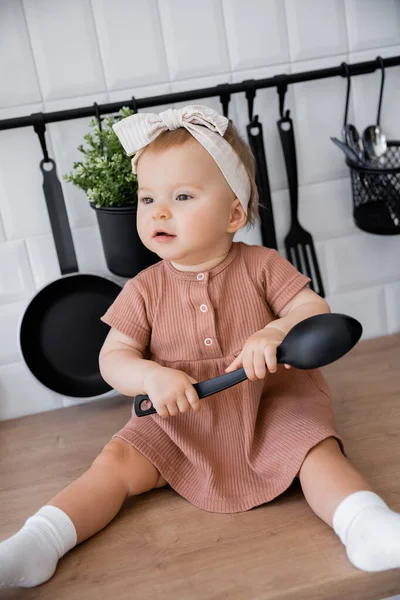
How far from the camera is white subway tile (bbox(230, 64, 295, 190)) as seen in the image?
1142mm

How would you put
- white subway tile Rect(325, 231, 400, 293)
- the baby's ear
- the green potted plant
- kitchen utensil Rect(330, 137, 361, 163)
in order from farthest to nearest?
white subway tile Rect(325, 231, 400, 293)
kitchen utensil Rect(330, 137, 361, 163)
the green potted plant
the baby's ear

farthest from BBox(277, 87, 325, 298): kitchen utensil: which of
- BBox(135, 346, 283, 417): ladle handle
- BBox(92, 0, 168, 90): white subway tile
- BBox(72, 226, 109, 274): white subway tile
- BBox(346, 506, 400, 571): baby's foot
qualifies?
BBox(346, 506, 400, 571): baby's foot

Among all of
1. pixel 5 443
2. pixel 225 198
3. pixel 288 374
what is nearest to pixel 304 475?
pixel 288 374

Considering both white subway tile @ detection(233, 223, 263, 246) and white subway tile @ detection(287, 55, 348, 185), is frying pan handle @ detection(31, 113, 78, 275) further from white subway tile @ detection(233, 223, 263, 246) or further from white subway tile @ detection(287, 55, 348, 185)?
white subway tile @ detection(287, 55, 348, 185)

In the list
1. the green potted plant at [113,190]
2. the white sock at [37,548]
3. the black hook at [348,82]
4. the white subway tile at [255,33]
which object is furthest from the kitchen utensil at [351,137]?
the white sock at [37,548]

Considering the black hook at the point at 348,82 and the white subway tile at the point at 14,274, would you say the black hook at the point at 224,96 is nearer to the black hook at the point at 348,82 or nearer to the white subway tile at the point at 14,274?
the black hook at the point at 348,82

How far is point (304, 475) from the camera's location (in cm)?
81

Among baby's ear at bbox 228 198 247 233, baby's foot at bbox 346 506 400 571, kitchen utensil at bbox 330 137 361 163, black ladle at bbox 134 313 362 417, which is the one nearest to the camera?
baby's foot at bbox 346 506 400 571

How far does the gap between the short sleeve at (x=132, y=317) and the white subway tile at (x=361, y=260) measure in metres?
0.43

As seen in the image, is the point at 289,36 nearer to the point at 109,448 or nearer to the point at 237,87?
the point at 237,87

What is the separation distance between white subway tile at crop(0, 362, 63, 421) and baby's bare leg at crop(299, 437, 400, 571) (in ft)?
1.75

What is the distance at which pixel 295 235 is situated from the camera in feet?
3.90

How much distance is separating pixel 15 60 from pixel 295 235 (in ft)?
1.72

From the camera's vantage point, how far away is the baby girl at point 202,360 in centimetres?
81
